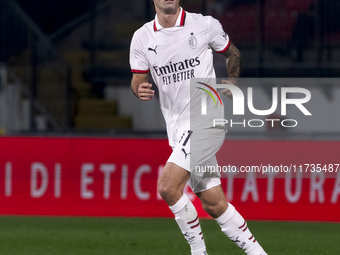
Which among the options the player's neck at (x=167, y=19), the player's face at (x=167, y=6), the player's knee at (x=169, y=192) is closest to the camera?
the player's knee at (x=169, y=192)

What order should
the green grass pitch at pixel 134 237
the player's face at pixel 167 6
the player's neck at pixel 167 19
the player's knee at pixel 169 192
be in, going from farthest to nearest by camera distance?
the green grass pitch at pixel 134 237 → the player's neck at pixel 167 19 → the player's face at pixel 167 6 → the player's knee at pixel 169 192

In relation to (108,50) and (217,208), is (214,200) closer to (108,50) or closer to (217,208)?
(217,208)

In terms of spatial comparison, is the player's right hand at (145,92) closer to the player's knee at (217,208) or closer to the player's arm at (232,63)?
the player's arm at (232,63)

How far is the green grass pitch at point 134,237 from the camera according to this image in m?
8.12

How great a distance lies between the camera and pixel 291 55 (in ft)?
48.4

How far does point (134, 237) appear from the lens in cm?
912

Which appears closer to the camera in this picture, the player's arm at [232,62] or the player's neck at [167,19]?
the player's neck at [167,19]

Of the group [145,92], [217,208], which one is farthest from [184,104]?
[217,208]

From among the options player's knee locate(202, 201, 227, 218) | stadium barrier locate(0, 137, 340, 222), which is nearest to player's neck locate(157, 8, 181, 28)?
player's knee locate(202, 201, 227, 218)

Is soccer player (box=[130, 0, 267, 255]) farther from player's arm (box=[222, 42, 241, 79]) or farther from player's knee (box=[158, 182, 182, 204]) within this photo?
player's arm (box=[222, 42, 241, 79])

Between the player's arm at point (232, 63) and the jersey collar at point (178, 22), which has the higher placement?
the jersey collar at point (178, 22)

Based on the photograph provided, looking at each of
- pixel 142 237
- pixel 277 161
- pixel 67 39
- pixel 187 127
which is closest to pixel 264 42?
pixel 67 39

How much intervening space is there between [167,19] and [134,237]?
341 cm

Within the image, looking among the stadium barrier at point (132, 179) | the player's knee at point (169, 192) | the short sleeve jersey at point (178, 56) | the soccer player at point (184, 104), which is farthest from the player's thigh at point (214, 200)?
the stadium barrier at point (132, 179)
